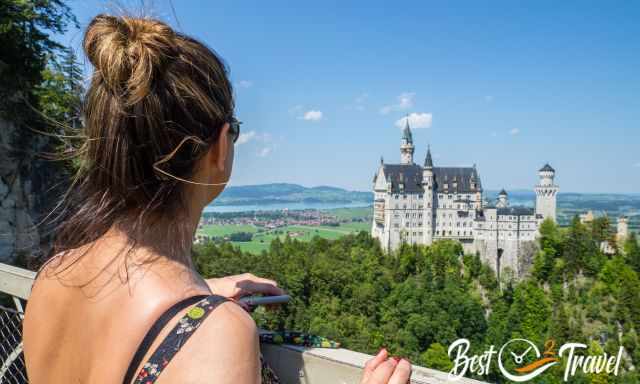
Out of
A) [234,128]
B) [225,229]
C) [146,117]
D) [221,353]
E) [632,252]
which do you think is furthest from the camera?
[225,229]

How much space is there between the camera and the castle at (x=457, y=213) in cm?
4053

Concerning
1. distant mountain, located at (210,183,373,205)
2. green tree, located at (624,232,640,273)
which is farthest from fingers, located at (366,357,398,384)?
distant mountain, located at (210,183,373,205)

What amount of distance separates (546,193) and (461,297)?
15462mm

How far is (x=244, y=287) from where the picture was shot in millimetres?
1320

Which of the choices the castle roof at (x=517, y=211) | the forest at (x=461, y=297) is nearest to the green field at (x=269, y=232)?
the forest at (x=461, y=297)

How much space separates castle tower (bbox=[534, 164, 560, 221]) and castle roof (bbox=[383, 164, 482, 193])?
5275mm

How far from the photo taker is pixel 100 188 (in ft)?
3.05

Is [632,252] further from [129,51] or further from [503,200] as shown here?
[129,51]

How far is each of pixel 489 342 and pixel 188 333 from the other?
35.4 m

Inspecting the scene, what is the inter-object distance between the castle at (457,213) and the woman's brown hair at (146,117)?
140ft

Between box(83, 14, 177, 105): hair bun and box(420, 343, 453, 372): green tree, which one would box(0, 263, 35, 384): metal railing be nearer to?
box(83, 14, 177, 105): hair bun

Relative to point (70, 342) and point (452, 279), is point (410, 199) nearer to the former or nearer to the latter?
point (452, 279)

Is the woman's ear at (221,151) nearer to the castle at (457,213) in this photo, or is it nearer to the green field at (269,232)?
the castle at (457,213)

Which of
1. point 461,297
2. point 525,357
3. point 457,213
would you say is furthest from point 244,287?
point 457,213
